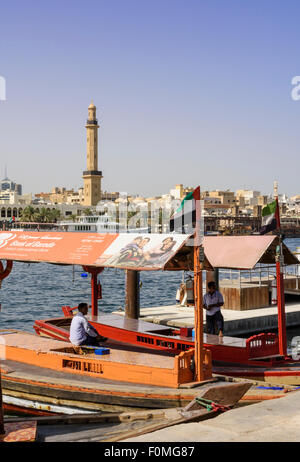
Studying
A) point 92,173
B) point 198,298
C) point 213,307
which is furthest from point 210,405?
point 92,173

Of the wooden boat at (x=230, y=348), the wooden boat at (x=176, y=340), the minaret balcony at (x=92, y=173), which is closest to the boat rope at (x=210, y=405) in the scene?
the wooden boat at (x=230, y=348)

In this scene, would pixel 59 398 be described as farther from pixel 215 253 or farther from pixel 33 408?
pixel 215 253

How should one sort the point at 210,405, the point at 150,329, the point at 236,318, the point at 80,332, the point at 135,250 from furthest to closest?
the point at 236,318 → the point at 150,329 → the point at 80,332 → the point at 135,250 → the point at 210,405

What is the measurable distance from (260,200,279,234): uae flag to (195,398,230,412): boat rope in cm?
541

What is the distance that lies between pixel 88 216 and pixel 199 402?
612 feet

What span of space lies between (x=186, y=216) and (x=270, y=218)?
332 centimetres

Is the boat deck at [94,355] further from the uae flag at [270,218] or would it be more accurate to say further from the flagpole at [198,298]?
the uae flag at [270,218]

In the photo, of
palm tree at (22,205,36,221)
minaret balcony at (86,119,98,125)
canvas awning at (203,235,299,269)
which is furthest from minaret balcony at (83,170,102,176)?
canvas awning at (203,235,299,269)

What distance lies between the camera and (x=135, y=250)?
503 inches

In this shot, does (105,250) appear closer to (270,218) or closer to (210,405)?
(270,218)

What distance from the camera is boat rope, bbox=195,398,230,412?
31.8 feet

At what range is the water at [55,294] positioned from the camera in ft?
108

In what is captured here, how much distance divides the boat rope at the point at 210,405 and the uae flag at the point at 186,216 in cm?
348
